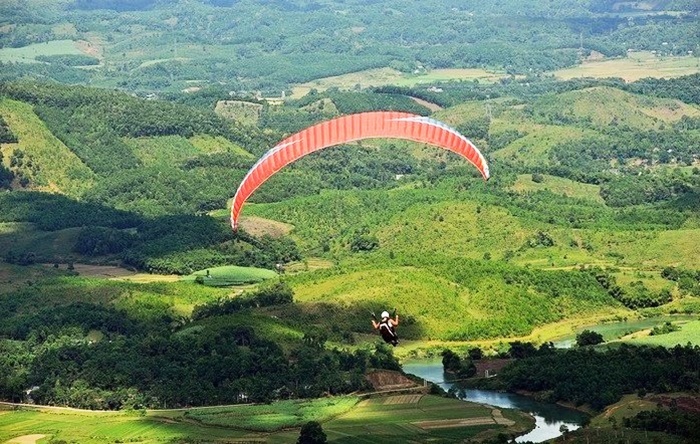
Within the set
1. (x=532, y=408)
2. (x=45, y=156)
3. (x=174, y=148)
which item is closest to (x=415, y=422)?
(x=532, y=408)

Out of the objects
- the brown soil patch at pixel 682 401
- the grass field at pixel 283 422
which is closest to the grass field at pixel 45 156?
the grass field at pixel 283 422

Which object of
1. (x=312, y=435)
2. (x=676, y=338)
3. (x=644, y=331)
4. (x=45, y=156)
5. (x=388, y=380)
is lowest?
(x=312, y=435)

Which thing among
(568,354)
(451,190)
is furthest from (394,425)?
(451,190)

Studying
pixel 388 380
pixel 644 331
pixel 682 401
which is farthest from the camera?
pixel 644 331

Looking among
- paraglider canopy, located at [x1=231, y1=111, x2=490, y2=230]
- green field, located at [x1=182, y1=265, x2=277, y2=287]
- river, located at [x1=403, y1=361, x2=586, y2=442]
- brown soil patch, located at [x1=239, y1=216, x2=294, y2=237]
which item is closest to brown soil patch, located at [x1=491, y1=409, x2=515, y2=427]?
river, located at [x1=403, y1=361, x2=586, y2=442]

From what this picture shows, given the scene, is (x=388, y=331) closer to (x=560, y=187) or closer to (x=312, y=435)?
(x=312, y=435)

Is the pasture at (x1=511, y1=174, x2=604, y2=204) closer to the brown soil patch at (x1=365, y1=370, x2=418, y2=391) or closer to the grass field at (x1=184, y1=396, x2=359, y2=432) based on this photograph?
the brown soil patch at (x1=365, y1=370, x2=418, y2=391)
